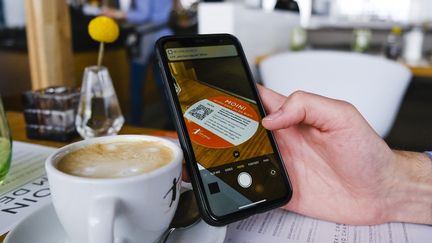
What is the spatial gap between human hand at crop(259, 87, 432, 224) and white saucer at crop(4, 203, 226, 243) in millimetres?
118

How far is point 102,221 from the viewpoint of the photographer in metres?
0.24

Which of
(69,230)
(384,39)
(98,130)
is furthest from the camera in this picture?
(384,39)

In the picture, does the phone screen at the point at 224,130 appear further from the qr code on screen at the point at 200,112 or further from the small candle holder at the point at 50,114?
the small candle holder at the point at 50,114

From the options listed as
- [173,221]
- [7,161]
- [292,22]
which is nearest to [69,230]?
[173,221]

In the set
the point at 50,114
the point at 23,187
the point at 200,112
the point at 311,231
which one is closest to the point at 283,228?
the point at 311,231

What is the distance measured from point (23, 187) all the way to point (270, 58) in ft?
2.97

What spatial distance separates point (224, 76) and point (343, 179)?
0.60ft

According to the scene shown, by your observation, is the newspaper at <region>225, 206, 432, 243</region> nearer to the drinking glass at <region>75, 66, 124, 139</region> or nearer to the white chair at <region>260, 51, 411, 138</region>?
the drinking glass at <region>75, 66, 124, 139</region>

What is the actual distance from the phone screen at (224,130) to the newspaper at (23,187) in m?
0.17

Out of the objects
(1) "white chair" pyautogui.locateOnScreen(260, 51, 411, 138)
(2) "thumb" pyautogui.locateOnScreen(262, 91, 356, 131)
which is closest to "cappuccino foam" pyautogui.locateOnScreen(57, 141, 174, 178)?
(2) "thumb" pyautogui.locateOnScreen(262, 91, 356, 131)

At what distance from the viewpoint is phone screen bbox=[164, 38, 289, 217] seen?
1.20 ft

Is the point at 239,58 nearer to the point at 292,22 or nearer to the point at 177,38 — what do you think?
the point at 177,38

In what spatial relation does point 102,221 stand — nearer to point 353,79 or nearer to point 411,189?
point 411,189

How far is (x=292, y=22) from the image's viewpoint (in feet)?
7.40
